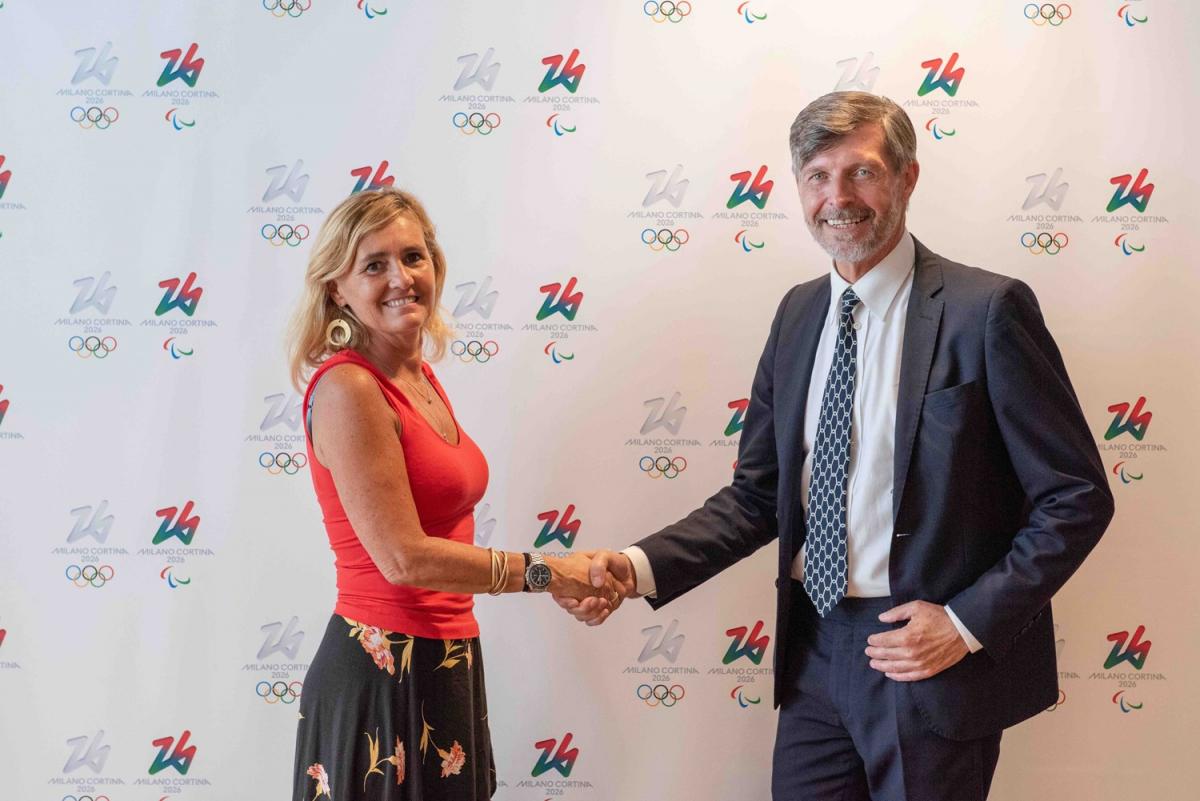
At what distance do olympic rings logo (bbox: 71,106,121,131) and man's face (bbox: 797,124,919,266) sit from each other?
81.2 inches

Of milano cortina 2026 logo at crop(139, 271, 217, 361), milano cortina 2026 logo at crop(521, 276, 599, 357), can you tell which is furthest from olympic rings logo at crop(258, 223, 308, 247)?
milano cortina 2026 logo at crop(521, 276, 599, 357)

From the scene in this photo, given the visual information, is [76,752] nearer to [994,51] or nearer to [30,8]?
[30,8]

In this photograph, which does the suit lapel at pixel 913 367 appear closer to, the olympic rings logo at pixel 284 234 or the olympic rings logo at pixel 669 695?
the olympic rings logo at pixel 669 695

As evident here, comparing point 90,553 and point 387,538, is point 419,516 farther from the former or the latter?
→ point 90,553

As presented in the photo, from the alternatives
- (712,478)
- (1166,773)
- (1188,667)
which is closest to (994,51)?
(712,478)

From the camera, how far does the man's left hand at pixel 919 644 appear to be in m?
2.02

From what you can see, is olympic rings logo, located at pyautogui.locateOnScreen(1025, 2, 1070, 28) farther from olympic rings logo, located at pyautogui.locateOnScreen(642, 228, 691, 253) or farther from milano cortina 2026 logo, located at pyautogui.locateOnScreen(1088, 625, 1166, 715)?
milano cortina 2026 logo, located at pyautogui.locateOnScreen(1088, 625, 1166, 715)

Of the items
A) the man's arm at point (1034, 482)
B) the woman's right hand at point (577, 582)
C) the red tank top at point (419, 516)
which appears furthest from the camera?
the woman's right hand at point (577, 582)

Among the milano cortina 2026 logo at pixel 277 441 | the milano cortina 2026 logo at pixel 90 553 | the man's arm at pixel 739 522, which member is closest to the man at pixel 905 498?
the man's arm at pixel 739 522

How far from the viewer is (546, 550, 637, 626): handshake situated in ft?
8.10

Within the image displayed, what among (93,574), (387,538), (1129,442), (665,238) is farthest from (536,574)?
(1129,442)

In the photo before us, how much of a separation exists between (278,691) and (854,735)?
5.52 feet

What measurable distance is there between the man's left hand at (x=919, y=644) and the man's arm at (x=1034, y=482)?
4 cm

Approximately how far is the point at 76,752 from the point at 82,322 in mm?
1267
